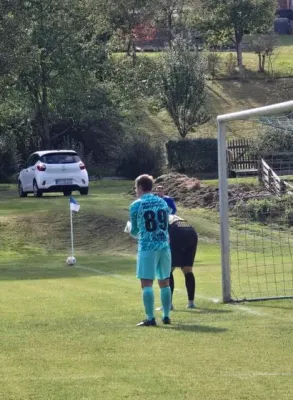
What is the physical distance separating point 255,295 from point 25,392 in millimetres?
7575

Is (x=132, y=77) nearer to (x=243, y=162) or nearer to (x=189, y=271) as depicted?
(x=243, y=162)

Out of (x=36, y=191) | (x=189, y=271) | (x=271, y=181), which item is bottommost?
(x=36, y=191)

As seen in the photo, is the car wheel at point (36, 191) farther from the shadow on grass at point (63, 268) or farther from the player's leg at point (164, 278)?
the player's leg at point (164, 278)

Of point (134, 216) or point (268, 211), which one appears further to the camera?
point (268, 211)

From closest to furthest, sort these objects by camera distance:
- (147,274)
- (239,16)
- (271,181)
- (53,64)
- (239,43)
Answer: (147,274) < (271,181) < (53,64) < (239,16) < (239,43)

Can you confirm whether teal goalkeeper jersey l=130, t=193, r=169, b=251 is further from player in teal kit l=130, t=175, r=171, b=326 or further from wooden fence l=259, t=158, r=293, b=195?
wooden fence l=259, t=158, r=293, b=195

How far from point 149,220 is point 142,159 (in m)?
36.4

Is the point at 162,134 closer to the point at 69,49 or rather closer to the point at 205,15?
the point at 69,49

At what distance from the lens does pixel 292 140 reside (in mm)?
26016

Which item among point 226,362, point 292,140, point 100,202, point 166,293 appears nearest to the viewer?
point 226,362

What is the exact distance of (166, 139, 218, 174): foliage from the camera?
49.5m

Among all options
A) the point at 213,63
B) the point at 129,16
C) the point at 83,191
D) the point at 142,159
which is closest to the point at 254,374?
the point at 83,191

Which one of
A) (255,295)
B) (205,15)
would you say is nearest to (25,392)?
(255,295)

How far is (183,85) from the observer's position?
53.2 meters
